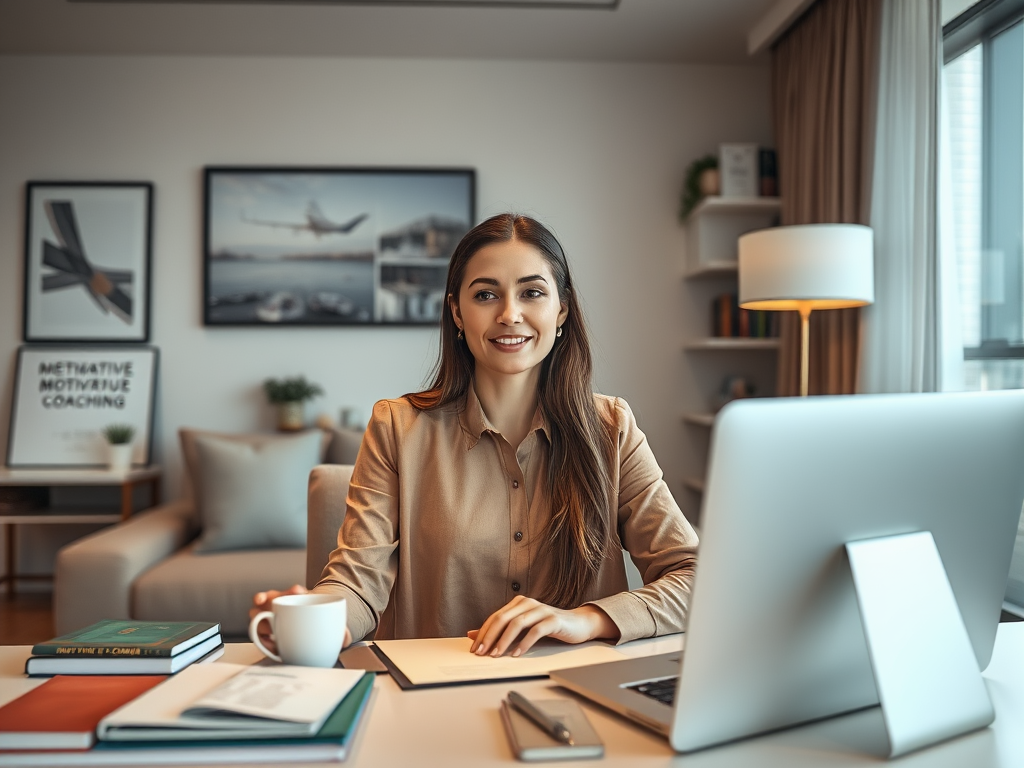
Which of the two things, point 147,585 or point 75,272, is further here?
point 75,272

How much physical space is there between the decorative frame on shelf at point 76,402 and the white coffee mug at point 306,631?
3316 mm

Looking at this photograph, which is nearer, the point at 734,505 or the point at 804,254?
the point at 734,505

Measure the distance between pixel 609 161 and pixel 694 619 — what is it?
3596 mm

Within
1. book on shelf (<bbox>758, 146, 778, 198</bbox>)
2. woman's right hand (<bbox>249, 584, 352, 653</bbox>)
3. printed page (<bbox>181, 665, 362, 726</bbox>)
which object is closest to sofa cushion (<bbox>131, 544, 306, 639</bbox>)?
woman's right hand (<bbox>249, 584, 352, 653</bbox>)

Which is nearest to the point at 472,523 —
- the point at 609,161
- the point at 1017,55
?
the point at 1017,55

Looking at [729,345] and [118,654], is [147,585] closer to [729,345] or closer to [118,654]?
[118,654]

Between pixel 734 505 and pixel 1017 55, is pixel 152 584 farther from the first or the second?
pixel 1017 55

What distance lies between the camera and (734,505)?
0.66 m

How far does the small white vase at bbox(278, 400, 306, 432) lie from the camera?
149 inches

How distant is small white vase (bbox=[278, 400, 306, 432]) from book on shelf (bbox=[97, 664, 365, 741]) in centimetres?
302

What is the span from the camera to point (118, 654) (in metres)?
0.92

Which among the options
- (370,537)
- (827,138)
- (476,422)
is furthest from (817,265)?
(370,537)

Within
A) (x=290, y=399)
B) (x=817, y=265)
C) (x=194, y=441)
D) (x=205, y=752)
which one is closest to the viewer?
(x=205, y=752)

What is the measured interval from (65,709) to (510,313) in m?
0.86
